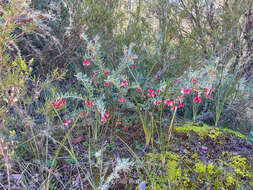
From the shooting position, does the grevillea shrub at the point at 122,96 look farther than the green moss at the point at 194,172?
Yes

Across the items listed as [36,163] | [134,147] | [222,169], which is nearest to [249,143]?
[222,169]

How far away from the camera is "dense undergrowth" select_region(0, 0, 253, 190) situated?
57.5 inches

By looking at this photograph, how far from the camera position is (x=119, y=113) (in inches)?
81.2

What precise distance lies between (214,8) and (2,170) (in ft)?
10.5

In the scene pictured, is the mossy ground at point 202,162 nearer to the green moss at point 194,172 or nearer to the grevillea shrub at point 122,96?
the green moss at point 194,172

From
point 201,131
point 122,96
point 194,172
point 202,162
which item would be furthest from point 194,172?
point 122,96

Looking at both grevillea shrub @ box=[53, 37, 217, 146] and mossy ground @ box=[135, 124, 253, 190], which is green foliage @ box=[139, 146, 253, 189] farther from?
grevillea shrub @ box=[53, 37, 217, 146]

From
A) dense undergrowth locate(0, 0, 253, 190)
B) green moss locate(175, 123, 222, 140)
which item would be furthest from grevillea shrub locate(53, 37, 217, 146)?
green moss locate(175, 123, 222, 140)

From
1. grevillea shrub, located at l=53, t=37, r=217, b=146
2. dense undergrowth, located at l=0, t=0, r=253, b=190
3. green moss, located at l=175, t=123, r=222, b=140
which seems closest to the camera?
dense undergrowth, located at l=0, t=0, r=253, b=190

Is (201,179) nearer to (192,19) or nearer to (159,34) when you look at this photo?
(159,34)

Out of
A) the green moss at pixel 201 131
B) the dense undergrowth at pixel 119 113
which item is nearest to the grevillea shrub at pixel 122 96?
the dense undergrowth at pixel 119 113

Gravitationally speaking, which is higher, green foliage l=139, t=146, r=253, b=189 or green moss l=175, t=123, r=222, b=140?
green moss l=175, t=123, r=222, b=140

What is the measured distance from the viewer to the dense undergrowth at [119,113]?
1461 millimetres

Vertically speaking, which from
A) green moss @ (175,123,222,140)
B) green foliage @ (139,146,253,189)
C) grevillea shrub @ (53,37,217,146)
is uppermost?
grevillea shrub @ (53,37,217,146)
